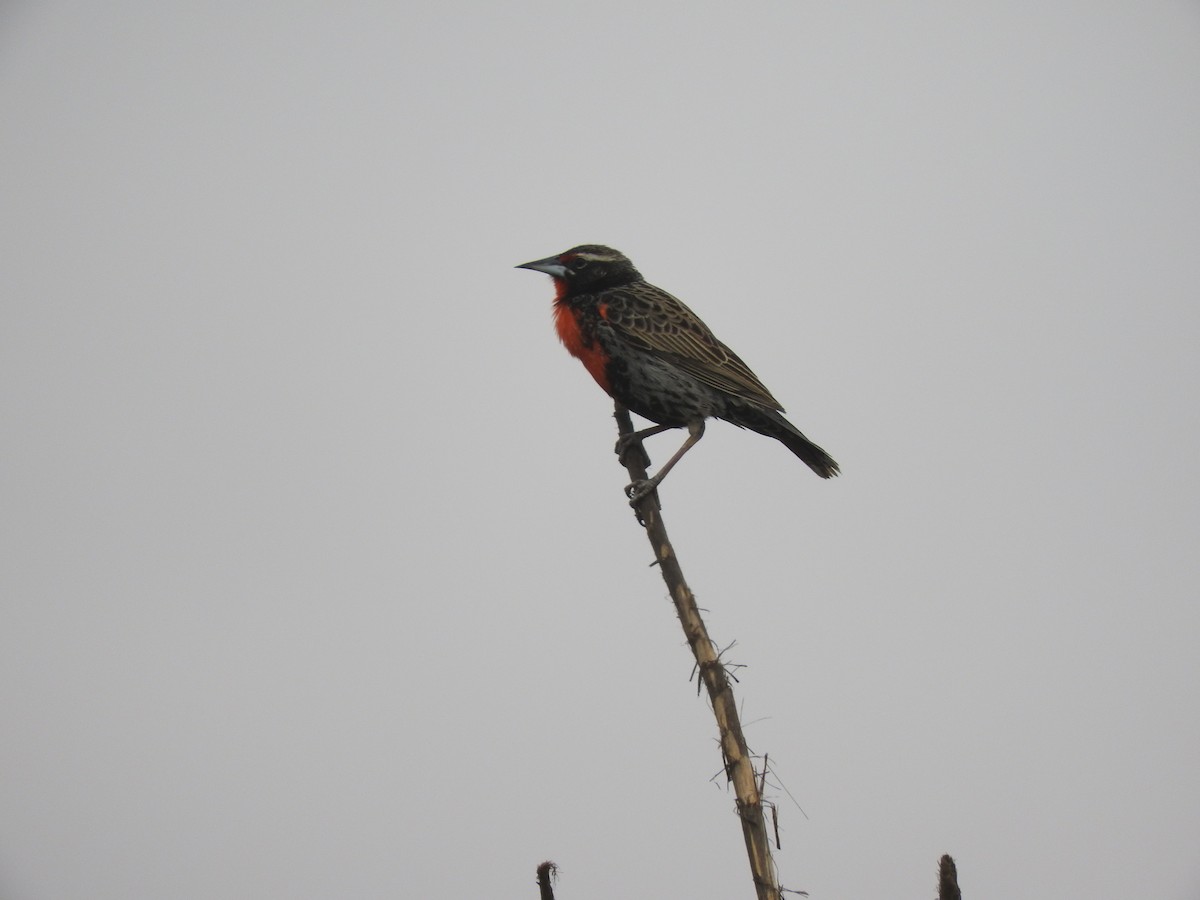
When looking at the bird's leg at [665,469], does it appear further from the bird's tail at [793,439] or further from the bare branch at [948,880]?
the bare branch at [948,880]

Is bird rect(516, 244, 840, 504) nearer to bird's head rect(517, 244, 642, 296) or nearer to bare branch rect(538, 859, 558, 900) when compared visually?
bird's head rect(517, 244, 642, 296)

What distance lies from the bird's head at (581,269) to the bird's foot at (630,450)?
160cm

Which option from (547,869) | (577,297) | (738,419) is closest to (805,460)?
(738,419)

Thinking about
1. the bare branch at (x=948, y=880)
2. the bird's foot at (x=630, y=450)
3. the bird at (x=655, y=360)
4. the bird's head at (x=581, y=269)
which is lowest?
the bare branch at (x=948, y=880)

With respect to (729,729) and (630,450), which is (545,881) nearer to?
(729,729)

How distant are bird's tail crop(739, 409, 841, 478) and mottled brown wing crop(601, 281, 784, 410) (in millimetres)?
111

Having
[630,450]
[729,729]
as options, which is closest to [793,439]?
[630,450]

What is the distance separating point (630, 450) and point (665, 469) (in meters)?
0.32

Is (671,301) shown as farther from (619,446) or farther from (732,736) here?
(732,736)

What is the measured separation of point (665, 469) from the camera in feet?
22.3

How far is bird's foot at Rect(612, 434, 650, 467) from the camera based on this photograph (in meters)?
6.88

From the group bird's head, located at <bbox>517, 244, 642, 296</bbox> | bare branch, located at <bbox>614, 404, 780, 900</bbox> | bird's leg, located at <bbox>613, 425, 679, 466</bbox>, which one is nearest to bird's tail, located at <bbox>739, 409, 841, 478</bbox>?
bird's leg, located at <bbox>613, 425, 679, 466</bbox>

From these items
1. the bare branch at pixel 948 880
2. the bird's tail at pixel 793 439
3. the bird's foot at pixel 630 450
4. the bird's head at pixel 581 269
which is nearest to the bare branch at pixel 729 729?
the bare branch at pixel 948 880

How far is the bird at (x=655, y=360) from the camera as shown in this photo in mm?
7719
